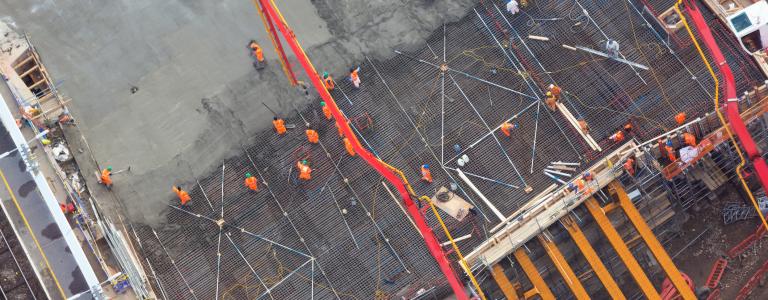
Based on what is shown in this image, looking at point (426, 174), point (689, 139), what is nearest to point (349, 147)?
point (426, 174)

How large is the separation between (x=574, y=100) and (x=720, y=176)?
879cm

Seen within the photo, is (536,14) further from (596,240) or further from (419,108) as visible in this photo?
(596,240)

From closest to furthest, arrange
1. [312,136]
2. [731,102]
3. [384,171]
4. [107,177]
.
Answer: [384,171], [731,102], [312,136], [107,177]

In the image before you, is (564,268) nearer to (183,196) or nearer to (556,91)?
(556,91)

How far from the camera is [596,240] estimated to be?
5450 centimetres

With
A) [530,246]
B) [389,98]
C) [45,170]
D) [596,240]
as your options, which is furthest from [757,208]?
[45,170]

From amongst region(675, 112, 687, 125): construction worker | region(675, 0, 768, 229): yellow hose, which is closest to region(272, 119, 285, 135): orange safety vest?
region(675, 112, 687, 125): construction worker

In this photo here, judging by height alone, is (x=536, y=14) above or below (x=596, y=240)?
above

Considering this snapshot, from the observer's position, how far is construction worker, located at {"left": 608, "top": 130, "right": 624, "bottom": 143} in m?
54.0

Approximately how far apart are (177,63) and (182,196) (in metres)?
7.69

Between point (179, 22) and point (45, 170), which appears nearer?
point (45, 170)

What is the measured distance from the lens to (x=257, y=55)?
5722 cm

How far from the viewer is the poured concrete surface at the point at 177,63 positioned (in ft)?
184

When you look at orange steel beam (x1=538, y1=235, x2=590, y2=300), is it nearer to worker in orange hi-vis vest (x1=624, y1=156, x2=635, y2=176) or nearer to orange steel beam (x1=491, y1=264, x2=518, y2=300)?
orange steel beam (x1=491, y1=264, x2=518, y2=300)
